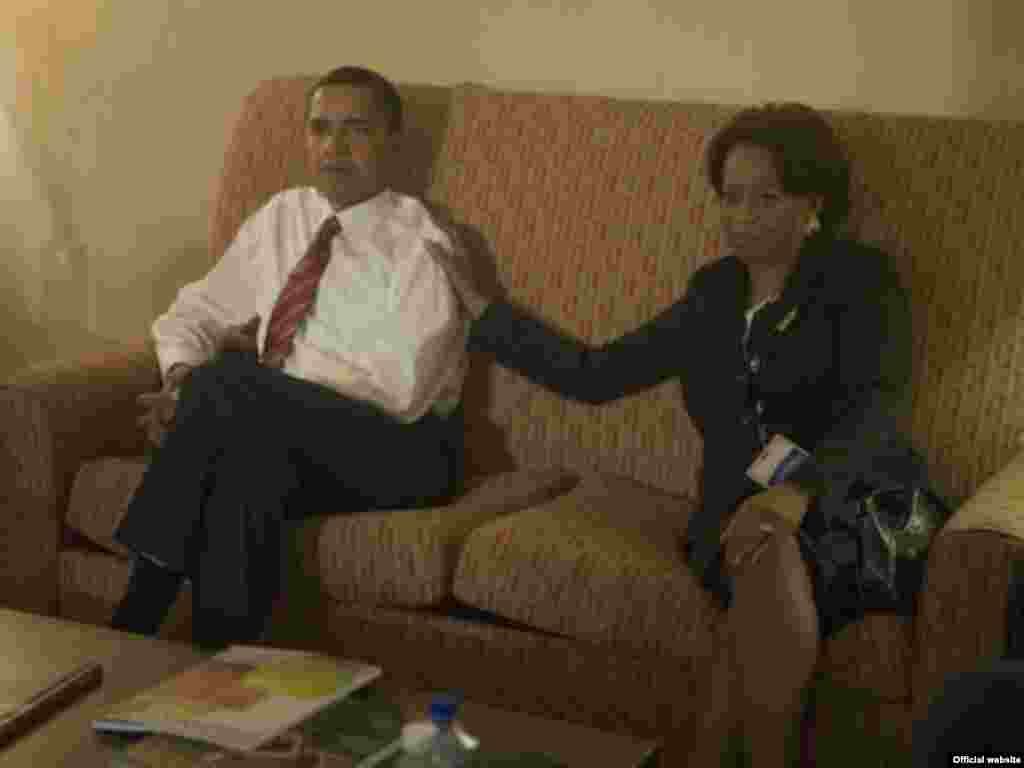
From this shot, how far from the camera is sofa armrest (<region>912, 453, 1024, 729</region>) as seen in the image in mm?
2164

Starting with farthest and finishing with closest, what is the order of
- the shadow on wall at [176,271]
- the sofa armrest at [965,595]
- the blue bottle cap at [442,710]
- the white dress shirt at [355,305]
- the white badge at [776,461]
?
the shadow on wall at [176,271] → the white dress shirt at [355,305] → the white badge at [776,461] → the sofa armrest at [965,595] → the blue bottle cap at [442,710]

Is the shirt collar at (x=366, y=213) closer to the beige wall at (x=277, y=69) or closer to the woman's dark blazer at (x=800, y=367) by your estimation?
the beige wall at (x=277, y=69)

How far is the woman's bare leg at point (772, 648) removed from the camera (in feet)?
7.47

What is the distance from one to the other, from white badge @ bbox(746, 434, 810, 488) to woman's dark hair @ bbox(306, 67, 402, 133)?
1.01 metres

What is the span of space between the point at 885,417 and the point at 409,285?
2.96ft

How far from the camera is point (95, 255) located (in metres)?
3.99

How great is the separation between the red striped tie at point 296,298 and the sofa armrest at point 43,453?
295 millimetres

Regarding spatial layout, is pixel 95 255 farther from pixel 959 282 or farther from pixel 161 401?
pixel 959 282

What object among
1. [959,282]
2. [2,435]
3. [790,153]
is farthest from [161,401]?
[959,282]

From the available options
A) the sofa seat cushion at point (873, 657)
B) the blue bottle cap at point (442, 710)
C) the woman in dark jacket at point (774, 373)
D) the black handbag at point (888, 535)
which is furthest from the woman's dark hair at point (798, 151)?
the blue bottle cap at point (442, 710)

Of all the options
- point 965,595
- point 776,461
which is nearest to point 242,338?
point 776,461

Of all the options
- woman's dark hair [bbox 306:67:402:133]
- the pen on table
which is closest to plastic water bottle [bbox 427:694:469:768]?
the pen on table

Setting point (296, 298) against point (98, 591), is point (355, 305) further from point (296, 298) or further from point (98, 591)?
point (98, 591)

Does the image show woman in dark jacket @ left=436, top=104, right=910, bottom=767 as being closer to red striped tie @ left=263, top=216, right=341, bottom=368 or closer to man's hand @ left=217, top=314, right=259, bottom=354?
red striped tie @ left=263, top=216, right=341, bottom=368
